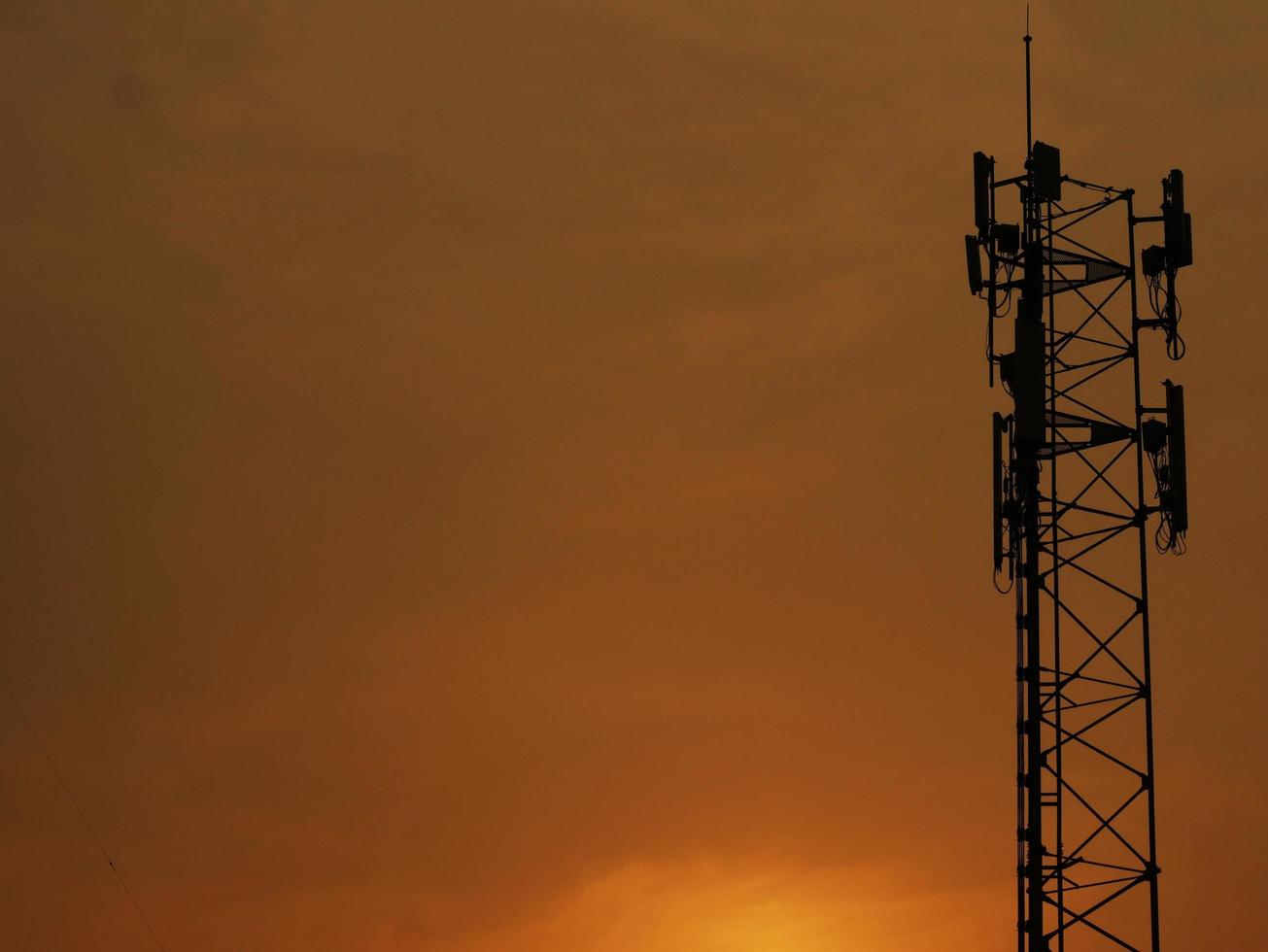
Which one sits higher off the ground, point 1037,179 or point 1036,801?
point 1037,179

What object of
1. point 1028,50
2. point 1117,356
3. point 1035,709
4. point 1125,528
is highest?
point 1028,50

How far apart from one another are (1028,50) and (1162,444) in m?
10.2

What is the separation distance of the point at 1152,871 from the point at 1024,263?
1355 cm

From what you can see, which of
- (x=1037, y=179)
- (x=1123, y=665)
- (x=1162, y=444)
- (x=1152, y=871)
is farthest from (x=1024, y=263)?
(x=1152, y=871)

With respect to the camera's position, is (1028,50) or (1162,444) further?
(1028,50)

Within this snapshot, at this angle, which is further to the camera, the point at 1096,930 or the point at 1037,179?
the point at 1037,179

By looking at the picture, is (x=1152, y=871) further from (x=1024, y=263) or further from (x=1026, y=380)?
(x=1024, y=263)

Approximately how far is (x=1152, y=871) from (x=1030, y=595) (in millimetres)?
6237

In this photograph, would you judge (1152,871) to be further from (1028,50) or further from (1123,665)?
(1028,50)

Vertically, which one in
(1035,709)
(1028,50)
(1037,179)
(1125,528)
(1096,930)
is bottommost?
(1096,930)

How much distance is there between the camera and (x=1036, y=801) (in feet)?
153

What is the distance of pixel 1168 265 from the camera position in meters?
49.7

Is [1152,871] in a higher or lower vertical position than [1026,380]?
lower

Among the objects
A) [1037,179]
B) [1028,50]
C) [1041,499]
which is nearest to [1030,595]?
[1041,499]
